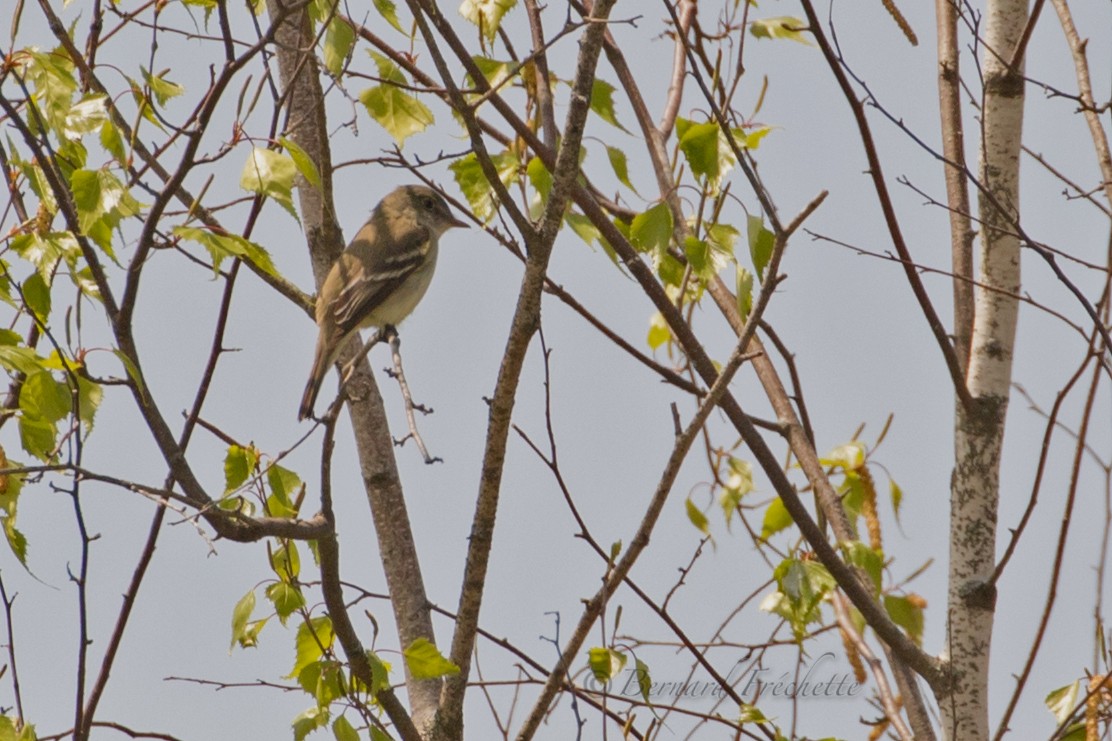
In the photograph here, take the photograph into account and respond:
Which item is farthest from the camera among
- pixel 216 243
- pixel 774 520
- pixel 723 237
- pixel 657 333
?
pixel 657 333

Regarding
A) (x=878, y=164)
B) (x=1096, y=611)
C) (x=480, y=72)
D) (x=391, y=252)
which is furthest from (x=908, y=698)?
(x=391, y=252)

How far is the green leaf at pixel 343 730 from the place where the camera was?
304 cm

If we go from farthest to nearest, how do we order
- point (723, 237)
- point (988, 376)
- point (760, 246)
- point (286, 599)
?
Result: point (723, 237), point (988, 376), point (286, 599), point (760, 246)

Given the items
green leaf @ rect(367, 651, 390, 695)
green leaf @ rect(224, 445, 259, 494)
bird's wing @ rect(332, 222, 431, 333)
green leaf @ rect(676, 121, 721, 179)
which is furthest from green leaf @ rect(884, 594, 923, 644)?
bird's wing @ rect(332, 222, 431, 333)

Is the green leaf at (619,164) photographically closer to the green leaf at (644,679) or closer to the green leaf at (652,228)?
the green leaf at (652,228)

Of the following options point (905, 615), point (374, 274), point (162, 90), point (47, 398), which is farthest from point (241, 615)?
point (374, 274)

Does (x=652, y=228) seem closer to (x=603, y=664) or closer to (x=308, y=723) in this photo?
(x=603, y=664)

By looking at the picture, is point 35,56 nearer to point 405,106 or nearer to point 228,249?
point 228,249

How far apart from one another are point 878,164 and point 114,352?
81.2 inches

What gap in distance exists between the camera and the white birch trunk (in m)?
3.63

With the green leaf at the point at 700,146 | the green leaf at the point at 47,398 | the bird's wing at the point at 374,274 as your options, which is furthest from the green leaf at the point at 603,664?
the bird's wing at the point at 374,274

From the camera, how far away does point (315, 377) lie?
582cm

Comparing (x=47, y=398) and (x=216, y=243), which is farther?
(x=47, y=398)

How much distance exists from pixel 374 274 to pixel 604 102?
309 centimetres
